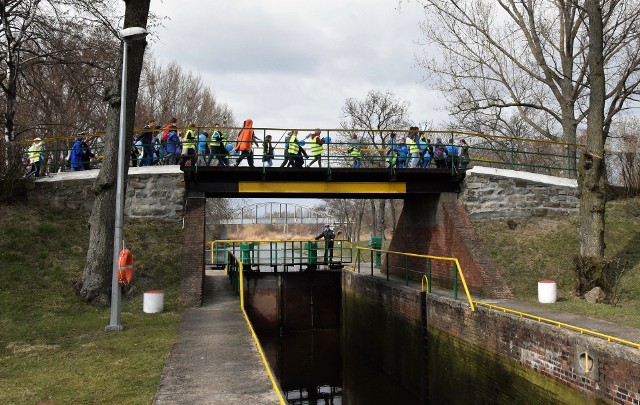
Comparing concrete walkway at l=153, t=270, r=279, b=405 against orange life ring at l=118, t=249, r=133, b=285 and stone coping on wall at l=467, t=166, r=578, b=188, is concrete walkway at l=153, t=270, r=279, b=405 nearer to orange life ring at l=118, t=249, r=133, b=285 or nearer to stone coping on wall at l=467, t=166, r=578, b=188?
orange life ring at l=118, t=249, r=133, b=285

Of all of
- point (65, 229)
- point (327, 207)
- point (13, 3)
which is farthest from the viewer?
point (327, 207)

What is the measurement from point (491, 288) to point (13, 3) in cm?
1755

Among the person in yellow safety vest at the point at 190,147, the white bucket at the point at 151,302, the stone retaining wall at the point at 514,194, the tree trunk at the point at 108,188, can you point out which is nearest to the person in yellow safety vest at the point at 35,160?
the person in yellow safety vest at the point at 190,147

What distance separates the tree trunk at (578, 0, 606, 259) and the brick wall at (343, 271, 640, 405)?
396 centimetres

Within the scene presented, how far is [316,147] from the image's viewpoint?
1689 cm

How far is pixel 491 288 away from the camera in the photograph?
14.1 meters

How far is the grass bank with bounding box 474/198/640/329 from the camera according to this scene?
13508mm

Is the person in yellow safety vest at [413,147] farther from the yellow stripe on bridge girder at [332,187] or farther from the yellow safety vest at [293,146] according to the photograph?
the yellow safety vest at [293,146]

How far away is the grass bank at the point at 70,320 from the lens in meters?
7.01

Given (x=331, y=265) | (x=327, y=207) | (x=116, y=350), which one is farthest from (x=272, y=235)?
(x=116, y=350)

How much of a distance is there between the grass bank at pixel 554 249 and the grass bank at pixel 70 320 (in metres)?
8.47

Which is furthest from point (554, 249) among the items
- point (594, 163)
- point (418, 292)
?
point (418, 292)

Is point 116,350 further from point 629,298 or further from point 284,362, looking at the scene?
point 629,298

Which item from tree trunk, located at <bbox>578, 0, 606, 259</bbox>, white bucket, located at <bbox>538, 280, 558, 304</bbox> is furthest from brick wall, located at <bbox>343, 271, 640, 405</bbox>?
tree trunk, located at <bbox>578, 0, 606, 259</bbox>
